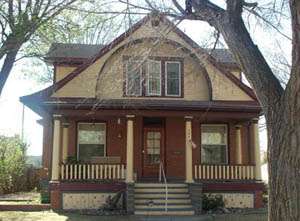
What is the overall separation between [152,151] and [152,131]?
2.70 ft

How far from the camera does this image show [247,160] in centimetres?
2244

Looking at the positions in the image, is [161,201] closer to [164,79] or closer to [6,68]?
[164,79]

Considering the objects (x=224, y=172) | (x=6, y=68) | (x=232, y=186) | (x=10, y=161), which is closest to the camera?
(x=6, y=68)

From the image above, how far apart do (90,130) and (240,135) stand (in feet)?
20.7

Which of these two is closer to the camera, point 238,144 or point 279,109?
point 279,109

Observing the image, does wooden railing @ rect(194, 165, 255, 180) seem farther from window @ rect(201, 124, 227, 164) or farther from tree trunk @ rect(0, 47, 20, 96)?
tree trunk @ rect(0, 47, 20, 96)

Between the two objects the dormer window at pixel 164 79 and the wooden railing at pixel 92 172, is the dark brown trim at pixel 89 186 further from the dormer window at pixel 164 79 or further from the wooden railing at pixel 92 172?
the dormer window at pixel 164 79

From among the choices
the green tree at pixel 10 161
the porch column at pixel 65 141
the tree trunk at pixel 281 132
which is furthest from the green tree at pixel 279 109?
the green tree at pixel 10 161


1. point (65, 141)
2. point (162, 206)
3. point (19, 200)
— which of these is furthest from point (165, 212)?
point (19, 200)

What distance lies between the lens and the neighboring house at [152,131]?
62.8ft

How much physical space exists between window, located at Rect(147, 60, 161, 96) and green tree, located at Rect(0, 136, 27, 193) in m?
10.2

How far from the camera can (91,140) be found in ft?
71.1

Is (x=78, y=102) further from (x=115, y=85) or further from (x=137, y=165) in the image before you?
(x=137, y=165)

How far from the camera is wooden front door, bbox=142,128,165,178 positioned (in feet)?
71.0
